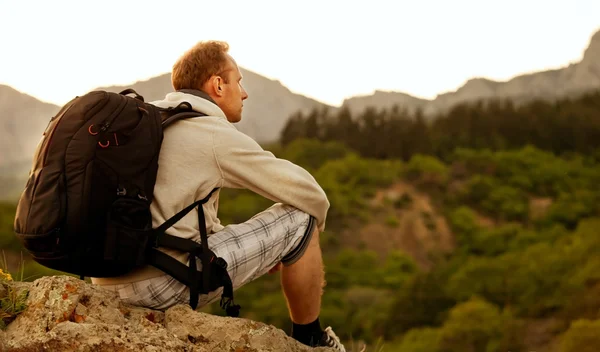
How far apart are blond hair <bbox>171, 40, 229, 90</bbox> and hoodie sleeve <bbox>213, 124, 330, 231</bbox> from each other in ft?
1.07

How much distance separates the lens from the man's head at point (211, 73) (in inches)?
115

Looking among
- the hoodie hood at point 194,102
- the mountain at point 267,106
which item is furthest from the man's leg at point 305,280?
the mountain at point 267,106

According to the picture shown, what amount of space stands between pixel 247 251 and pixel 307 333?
1.41 feet

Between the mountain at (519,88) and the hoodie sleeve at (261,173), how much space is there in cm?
9142

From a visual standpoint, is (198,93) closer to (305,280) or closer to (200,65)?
(200,65)

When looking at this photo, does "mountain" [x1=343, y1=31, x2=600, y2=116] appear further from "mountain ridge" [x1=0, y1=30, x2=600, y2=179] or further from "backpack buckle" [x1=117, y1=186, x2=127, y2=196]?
"backpack buckle" [x1=117, y1=186, x2=127, y2=196]

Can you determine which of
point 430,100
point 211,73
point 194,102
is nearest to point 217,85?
point 211,73

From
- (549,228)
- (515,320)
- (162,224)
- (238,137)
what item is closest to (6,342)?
(162,224)

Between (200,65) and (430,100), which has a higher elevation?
(200,65)

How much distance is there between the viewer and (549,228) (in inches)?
2189

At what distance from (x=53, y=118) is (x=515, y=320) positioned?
31.8m

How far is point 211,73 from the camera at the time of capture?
294 cm

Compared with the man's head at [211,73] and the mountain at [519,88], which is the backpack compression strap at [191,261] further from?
the mountain at [519,88]

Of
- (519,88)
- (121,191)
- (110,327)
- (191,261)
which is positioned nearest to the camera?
(110,327)
